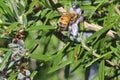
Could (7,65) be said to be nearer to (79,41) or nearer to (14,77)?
(14,77)

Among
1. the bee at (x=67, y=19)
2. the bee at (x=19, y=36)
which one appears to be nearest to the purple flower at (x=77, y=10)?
the bee at (x=67, y=19)

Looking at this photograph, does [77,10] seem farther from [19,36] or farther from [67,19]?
[19,36]

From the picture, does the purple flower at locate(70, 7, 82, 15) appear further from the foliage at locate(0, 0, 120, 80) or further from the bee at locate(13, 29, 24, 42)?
the bee at locate(13, 29, 24, 42)

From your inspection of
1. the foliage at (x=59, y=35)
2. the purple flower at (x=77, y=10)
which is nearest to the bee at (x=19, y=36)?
the foliage at (x=59, y=35)

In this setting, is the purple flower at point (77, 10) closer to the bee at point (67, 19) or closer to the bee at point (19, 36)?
the bee at point (67, 19)

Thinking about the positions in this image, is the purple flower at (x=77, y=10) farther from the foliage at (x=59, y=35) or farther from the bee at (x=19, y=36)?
the bee at (x=19, y=36)

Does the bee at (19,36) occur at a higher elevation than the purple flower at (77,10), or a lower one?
higher

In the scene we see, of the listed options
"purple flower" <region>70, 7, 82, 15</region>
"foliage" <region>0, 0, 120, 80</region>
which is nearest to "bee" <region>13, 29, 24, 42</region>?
"foliage" <region>0, 0, 120, 80</region>

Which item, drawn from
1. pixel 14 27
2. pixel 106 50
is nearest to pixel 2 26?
pixel 14 27
